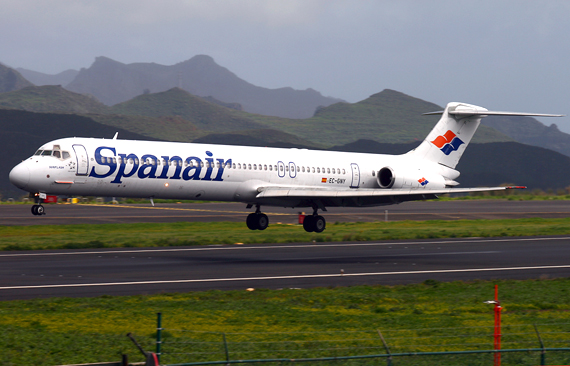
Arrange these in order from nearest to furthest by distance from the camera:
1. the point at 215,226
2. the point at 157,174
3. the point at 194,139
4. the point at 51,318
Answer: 1. the point at 51,318
2. the point at 157,174
3. the point at 215,226
4. the point at 194,139

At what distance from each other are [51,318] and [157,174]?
14874 millimetres

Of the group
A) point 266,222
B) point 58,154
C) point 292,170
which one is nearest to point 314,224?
point 266,222

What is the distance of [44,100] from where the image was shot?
17262 centimetres

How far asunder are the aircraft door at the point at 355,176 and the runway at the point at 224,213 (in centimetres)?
888

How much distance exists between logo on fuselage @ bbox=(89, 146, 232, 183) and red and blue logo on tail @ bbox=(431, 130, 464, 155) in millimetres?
14246

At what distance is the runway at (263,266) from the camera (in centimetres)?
1925

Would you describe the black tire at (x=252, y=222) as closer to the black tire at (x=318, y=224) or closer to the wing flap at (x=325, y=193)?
the wing flap at (x=325, y=193)

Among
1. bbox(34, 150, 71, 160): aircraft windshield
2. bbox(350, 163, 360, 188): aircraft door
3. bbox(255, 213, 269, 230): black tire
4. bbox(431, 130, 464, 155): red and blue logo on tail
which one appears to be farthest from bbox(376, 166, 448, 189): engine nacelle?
bbox(34, 150, 71, 160): aircraft windshield

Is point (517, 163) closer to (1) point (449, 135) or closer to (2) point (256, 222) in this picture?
(1) point (449, 135)

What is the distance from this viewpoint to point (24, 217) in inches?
1668

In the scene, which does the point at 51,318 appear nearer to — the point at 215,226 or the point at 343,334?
the point at 343,334

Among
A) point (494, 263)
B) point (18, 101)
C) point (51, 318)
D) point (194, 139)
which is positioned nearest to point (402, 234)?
point (494, 263)

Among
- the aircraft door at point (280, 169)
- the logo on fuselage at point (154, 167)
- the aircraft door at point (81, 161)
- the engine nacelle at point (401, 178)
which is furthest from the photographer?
the engine nacelle at point (401, 178)

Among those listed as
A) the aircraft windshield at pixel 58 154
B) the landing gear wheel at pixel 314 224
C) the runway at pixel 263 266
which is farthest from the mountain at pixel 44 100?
the runway at pixel 263 266
